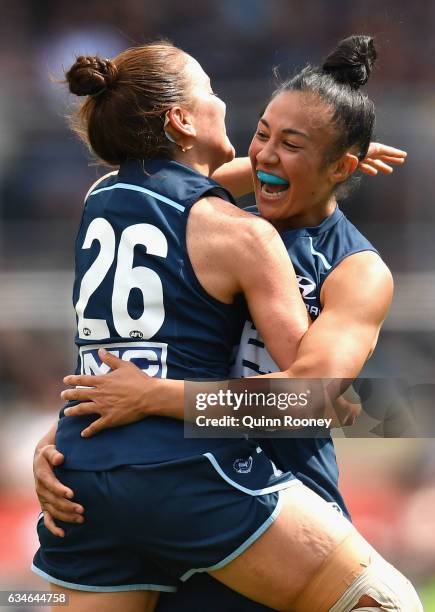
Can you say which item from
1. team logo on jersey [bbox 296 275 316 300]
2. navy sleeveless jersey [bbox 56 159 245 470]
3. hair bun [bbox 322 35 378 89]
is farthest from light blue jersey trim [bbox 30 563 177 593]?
hair bun [bbox 322 35 378 89]

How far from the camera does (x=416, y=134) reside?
20.8 ft

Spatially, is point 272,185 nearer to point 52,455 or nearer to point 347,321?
point 347,321

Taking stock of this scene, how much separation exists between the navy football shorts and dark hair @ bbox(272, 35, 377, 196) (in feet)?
2.88

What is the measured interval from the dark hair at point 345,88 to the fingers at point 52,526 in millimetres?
1135

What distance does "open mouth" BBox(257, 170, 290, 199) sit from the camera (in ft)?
8.92

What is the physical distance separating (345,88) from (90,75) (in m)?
0.69

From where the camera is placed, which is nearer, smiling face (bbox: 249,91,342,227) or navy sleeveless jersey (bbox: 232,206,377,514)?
navy sleeveless jersey (bbox: 232,206,377,514)

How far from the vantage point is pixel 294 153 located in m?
2.71

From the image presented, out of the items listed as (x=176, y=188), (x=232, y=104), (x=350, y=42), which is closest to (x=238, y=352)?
(x=176, y=188)

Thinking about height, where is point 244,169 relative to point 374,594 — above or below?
above

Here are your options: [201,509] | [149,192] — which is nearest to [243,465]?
[201,509]

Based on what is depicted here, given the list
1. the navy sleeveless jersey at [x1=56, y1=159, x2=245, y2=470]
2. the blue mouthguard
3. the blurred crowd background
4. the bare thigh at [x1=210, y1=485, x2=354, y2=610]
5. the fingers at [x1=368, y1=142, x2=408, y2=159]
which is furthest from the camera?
the blurred crowd background

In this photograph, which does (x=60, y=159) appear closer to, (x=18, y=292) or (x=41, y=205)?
(x=41, y=205)

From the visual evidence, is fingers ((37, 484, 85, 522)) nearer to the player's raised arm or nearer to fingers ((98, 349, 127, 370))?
fingers ((98, 349, 127, 370))
